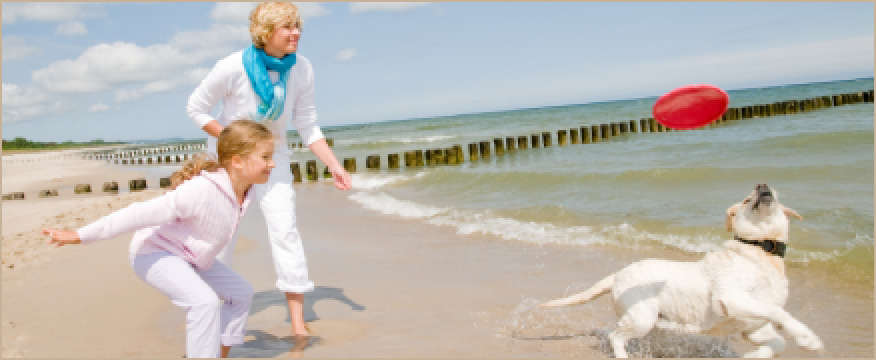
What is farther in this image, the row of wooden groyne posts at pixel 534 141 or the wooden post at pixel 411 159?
the wooden post at pixel 411 159

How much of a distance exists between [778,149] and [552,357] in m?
14.5

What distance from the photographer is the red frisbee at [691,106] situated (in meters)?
3.36

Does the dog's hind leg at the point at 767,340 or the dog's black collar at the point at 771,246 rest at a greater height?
the dog's black collar at the point at 771,246

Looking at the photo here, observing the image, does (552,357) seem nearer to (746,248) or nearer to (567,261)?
(746,248)

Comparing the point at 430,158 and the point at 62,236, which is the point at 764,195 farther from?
the point at 430,158

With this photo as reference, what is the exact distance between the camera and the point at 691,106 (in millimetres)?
3479

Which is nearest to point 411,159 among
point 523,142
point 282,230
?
point 523,142

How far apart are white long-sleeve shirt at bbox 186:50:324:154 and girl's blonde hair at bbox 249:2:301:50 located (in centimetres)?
21

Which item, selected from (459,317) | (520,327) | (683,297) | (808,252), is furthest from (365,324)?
(808,252)

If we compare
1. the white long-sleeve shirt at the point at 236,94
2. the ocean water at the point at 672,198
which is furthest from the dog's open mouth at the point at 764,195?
the white long-sleeve shirt at the point at 236,94

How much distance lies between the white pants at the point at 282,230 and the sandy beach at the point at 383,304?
42 cm

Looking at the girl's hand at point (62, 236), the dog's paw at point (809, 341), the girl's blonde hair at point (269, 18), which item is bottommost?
the dog's paw at point (809, 341)

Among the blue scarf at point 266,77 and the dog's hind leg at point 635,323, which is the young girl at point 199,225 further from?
the dog's hind leg at point 635,323

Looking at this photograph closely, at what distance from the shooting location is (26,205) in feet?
43.2
